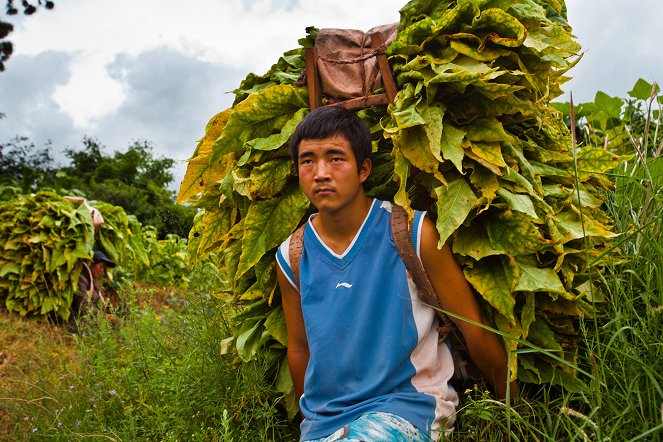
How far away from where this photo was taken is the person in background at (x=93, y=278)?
6.85m

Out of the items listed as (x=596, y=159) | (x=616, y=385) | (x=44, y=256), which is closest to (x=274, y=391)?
(x=616, y=385)

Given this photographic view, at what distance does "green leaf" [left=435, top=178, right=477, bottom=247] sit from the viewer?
2115 mm

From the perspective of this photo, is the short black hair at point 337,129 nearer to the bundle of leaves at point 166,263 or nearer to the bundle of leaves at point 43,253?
the bundle of leaves at point 43,253

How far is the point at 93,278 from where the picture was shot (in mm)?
7125

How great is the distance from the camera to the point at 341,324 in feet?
7.50

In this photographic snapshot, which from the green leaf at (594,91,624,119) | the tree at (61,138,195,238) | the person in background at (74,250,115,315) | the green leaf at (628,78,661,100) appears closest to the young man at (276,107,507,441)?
the green leaf at (594,91,624,119)

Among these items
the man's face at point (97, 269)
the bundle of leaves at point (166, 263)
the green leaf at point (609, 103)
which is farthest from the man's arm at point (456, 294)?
the bundle of leaves at point (166, 263)

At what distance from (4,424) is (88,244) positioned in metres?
3.27

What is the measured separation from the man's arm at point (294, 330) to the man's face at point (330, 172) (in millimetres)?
404

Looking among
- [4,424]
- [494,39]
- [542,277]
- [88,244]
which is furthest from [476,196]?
[88,244]

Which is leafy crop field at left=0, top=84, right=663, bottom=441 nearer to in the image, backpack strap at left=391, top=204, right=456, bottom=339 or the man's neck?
backpack strap at left=391, top=204, right=456, bottom=339

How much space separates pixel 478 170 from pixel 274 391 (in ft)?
4.29

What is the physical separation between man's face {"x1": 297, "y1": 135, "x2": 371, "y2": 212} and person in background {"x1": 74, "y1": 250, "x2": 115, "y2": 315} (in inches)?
201

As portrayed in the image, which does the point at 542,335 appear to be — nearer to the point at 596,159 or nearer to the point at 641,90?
the point at 596,159
